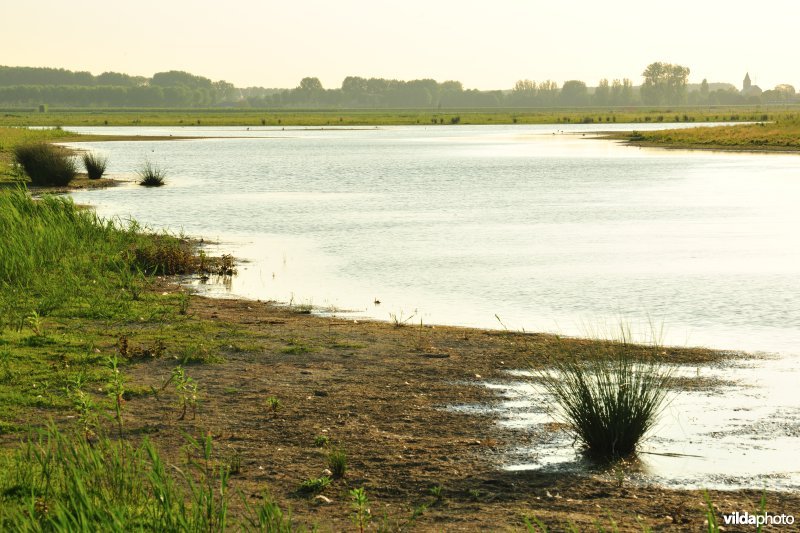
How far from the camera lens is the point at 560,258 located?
24609 millimetres

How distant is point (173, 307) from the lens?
691 inches

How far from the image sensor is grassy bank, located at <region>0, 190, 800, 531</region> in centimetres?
767

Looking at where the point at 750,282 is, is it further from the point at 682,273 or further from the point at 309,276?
the point at 309,276

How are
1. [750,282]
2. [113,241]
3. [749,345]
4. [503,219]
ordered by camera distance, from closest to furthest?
[749,345]
[750,282]
[113,241]
[503,219]

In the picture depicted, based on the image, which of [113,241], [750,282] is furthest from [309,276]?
[750,282]

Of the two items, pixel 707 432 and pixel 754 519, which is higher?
pixel 754 519

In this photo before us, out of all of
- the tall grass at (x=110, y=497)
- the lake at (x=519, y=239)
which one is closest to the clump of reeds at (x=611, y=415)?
the lake at (x=519, y=239)

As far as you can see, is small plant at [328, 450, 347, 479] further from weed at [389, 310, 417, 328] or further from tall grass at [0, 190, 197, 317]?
tall grass at [0, 190, 197, 317]

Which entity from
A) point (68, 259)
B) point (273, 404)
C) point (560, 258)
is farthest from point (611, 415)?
point (560, 258)

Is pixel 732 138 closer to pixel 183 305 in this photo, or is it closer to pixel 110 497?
pixel 183 305

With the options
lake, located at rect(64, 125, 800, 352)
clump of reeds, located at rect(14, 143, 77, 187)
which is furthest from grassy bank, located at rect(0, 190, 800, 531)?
clump of reeds, located at rect(14, 143, 77, 187)

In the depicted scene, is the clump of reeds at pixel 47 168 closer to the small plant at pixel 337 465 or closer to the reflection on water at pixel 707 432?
the reflection on water at pixel 707 432

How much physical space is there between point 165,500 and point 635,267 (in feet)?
59.1

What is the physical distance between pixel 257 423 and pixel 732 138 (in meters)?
79.2
